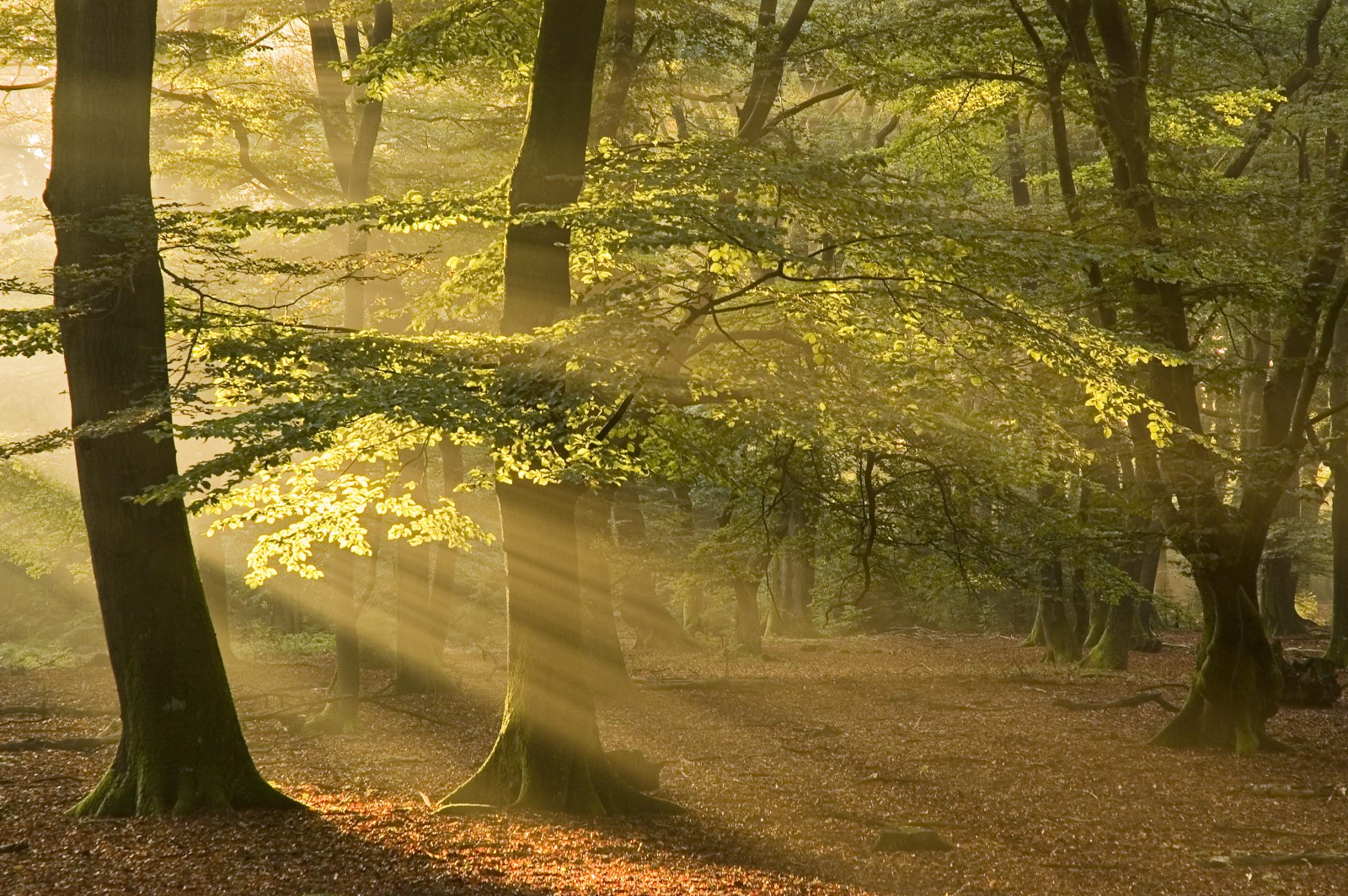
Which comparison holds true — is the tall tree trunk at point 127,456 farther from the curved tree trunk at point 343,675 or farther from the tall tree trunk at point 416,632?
the tall tree trunk at point 416,632

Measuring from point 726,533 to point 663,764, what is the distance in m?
4.08

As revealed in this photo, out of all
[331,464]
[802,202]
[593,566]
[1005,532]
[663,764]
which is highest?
[802,202]

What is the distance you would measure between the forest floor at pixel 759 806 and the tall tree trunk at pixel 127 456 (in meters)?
0.58

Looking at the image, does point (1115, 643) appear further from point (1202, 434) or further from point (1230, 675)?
point (1202, 434)

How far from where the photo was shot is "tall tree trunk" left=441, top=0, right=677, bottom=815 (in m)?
10.1

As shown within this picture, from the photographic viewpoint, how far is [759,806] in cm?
1170

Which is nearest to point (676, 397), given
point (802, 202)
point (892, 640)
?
point (802, 202)

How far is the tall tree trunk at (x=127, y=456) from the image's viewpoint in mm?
9609

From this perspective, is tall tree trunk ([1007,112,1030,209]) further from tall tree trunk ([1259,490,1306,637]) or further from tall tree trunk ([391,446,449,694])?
tall tree trunk ([391,446,449,694])

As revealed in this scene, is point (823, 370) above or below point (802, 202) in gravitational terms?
below

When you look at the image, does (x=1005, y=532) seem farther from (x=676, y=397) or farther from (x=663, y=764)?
(x=676, y=397)

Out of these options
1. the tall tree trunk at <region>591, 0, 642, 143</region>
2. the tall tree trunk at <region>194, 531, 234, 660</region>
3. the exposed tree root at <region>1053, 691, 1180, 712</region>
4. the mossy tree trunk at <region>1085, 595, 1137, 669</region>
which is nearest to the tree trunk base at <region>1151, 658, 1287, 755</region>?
the exposed tree root at <region>1053, 691, 1180, 712</region>

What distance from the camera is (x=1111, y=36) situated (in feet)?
43.5

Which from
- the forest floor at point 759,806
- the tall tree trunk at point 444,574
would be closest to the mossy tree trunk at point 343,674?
the forest floor at point 759,806
